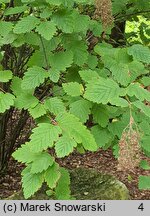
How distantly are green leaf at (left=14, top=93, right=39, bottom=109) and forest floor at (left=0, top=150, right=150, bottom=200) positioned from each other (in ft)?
5.27

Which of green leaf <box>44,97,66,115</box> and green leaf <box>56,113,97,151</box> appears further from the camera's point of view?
green leaf <box>44,97,66,115</box>

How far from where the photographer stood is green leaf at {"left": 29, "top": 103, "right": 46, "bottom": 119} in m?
2.18

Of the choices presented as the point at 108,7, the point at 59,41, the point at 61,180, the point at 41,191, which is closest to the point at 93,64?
the point at 59,41

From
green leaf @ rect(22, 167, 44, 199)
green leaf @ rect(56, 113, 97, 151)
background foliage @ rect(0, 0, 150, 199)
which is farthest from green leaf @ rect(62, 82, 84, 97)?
green leaf @ rect(22, 167, 44, 199)

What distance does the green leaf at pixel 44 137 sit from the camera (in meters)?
1.87

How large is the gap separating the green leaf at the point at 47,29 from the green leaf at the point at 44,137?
1.80ft

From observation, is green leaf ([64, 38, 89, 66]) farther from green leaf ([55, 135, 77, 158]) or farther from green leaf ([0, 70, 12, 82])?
green leaf ([55, 135, 77, 158])

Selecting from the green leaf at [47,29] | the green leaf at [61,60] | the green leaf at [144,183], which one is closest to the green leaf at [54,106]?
the green leaf at [61,60]

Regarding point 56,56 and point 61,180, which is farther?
point 56,56

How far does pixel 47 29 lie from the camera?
224 centimetres

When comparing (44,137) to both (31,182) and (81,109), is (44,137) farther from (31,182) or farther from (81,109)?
(81,109)

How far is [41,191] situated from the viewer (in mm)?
3287

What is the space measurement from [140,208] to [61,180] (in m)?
0.51

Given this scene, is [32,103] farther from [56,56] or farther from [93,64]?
[93,64]
